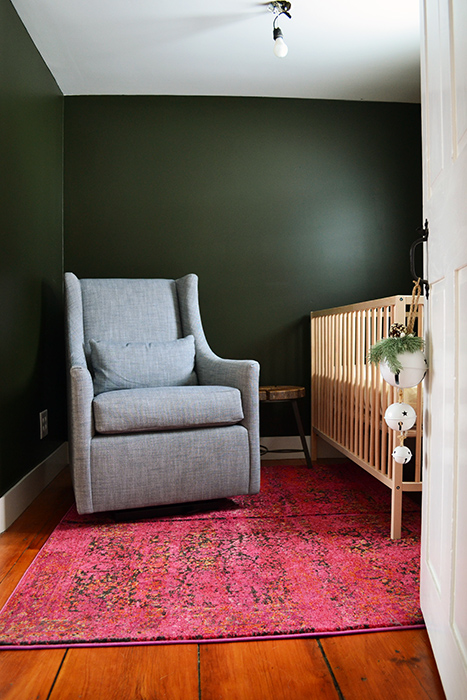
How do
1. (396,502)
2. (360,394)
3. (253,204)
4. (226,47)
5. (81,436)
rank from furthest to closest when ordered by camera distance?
(253,204)
(226,47)
(360,394)
(81,436)
(396,502)

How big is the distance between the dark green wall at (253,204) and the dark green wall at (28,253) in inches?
10.9

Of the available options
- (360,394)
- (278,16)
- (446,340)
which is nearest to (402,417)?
(446,340)

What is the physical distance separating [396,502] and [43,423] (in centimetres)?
175

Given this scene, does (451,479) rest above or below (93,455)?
above

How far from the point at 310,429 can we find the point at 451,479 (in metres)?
2.35

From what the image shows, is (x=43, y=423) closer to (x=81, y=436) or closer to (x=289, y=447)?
(x=81, y=436)

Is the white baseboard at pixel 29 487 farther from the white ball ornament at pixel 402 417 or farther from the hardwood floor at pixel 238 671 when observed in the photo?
the white ball ornament at pixel 402 417

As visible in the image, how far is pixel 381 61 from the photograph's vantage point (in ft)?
9.23

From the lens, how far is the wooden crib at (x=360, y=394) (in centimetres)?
191

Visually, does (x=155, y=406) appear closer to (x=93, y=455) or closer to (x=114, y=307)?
(x=93, y=455)

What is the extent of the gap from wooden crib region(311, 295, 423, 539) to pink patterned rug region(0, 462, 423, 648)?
0.72 feet

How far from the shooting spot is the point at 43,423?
2682 millimetres

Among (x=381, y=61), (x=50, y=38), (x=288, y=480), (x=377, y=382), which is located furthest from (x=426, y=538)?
(x=50, y=38)

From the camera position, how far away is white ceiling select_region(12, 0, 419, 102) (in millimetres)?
2359
